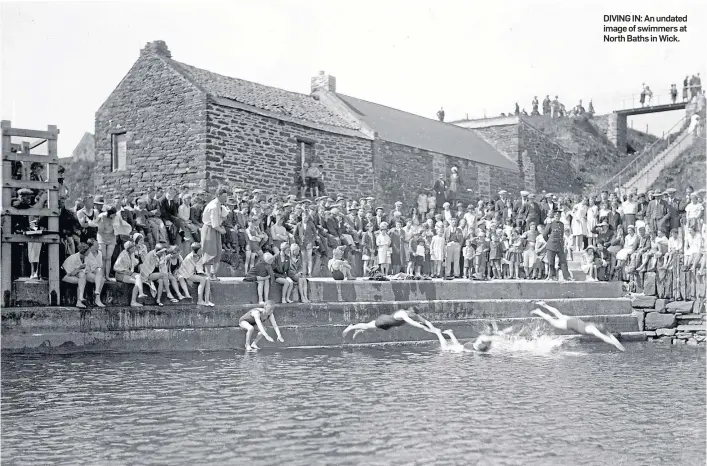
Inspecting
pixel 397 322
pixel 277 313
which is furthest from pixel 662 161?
pixel 277 313

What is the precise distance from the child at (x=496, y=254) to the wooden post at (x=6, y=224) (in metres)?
11.4

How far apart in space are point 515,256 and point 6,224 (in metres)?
12.4

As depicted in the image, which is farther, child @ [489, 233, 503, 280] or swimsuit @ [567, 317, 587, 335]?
child @ [489, 233, 503, 280]

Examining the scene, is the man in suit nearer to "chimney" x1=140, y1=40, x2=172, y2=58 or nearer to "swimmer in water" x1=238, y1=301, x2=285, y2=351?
"swimmer in water" x1=238, y1=301, x2=285, y2=351

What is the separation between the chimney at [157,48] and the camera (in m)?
24.0

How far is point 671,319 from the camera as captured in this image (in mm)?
18250

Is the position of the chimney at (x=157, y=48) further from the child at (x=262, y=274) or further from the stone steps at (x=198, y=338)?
the stone steps at (x=198, y=338)

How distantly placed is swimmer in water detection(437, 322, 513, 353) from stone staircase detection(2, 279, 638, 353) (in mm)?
237

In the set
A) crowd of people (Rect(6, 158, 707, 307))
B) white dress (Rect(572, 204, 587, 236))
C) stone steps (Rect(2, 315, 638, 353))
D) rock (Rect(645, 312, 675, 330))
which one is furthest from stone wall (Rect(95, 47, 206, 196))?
rock (Rect(645, 312, 675, 330))

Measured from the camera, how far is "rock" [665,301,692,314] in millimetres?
18009

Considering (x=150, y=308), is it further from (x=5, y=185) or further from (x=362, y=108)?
(x=362, y=108)

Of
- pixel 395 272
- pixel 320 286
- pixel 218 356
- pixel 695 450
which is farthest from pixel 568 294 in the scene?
pixel 695 450

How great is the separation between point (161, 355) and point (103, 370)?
5.93ft

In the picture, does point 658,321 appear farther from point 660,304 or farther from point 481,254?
point 481,254
